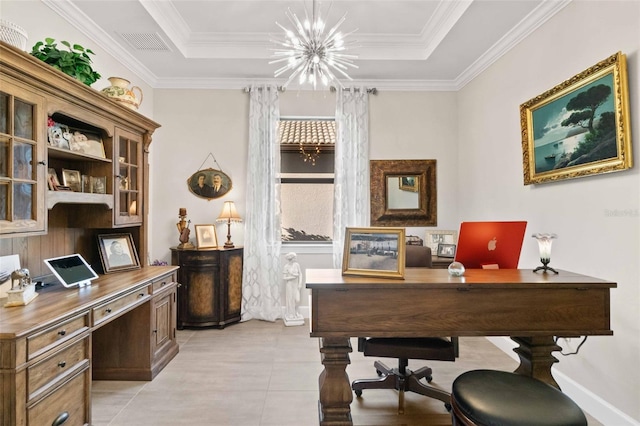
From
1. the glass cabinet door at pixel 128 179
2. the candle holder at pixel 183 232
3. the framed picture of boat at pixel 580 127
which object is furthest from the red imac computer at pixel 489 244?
the candle holder at pixel 183 232

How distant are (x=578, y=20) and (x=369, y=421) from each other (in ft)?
10.6

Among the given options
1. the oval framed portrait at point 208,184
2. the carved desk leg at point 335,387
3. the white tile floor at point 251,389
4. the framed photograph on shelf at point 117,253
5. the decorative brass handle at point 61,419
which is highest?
the oval framed portrait at point 208,184

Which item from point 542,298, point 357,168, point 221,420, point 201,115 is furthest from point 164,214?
point 542,298

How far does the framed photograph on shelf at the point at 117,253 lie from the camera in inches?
113

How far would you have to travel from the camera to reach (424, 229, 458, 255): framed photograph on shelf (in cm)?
427

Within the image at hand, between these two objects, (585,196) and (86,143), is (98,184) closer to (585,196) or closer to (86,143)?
(86,143)

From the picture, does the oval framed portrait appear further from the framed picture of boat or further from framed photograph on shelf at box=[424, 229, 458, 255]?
the framed picture of boat

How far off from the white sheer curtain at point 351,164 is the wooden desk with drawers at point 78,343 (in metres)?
2.12

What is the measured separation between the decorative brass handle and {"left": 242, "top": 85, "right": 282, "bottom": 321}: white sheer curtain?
2412 mm

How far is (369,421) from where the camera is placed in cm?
224

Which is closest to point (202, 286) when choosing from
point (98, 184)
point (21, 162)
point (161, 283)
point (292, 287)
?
point (161, 283)

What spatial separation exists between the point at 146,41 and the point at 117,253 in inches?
85.0

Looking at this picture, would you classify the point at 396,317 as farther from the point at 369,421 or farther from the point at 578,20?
the point at 578,20

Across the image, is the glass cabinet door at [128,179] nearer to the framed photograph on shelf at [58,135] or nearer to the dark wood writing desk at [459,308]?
the framed photograph on shelf at [58,135]
